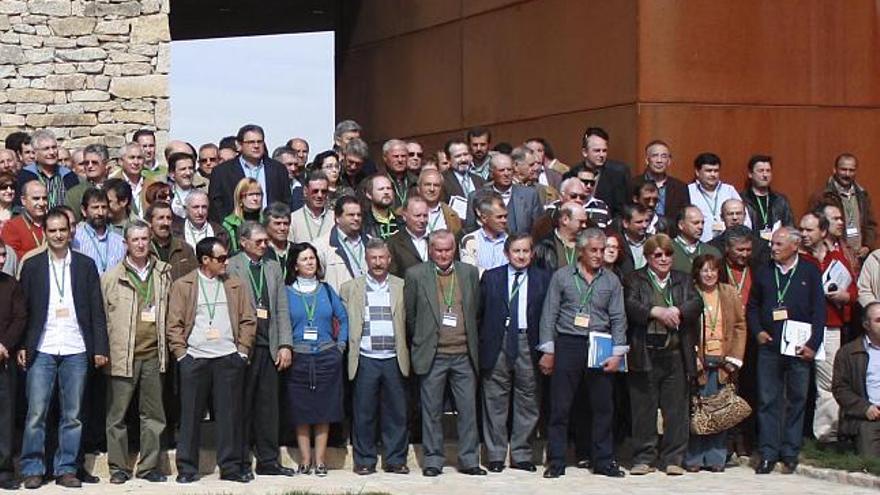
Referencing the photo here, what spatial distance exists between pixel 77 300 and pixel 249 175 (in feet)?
7.42

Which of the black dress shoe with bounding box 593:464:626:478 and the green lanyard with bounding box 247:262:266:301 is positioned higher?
the green lanyard with bounding box 247:262:266:301

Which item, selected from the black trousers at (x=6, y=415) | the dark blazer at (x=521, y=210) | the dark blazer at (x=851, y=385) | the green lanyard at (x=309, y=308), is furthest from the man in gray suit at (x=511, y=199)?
the black trousers at (x=6, y=415)

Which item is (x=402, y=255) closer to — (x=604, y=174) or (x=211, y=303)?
(x=211, y=303)

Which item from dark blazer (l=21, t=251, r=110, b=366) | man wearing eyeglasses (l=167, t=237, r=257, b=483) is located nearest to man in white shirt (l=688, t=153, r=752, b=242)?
man wearing eyeglasses (l=167, t=237, r=257, b=483)

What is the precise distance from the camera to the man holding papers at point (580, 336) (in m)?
12.4

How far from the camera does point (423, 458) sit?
12.6 m

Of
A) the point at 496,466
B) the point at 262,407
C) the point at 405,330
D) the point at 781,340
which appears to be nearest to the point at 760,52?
the point at 781,340

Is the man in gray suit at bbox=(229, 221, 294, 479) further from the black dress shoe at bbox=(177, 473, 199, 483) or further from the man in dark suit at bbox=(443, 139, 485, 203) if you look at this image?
the man in dark suit at bbox=(443, 139, 485, 203)

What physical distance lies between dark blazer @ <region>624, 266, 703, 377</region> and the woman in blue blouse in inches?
72.4

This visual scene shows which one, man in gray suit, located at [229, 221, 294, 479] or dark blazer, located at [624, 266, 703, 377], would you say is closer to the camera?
man in gray suit, located at [229, 221, 294, 479]

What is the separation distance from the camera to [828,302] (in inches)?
527

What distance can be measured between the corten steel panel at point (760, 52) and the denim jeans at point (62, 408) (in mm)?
5151

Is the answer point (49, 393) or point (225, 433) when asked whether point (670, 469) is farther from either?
point (49, 393)

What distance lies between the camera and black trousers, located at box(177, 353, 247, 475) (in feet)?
39.3
